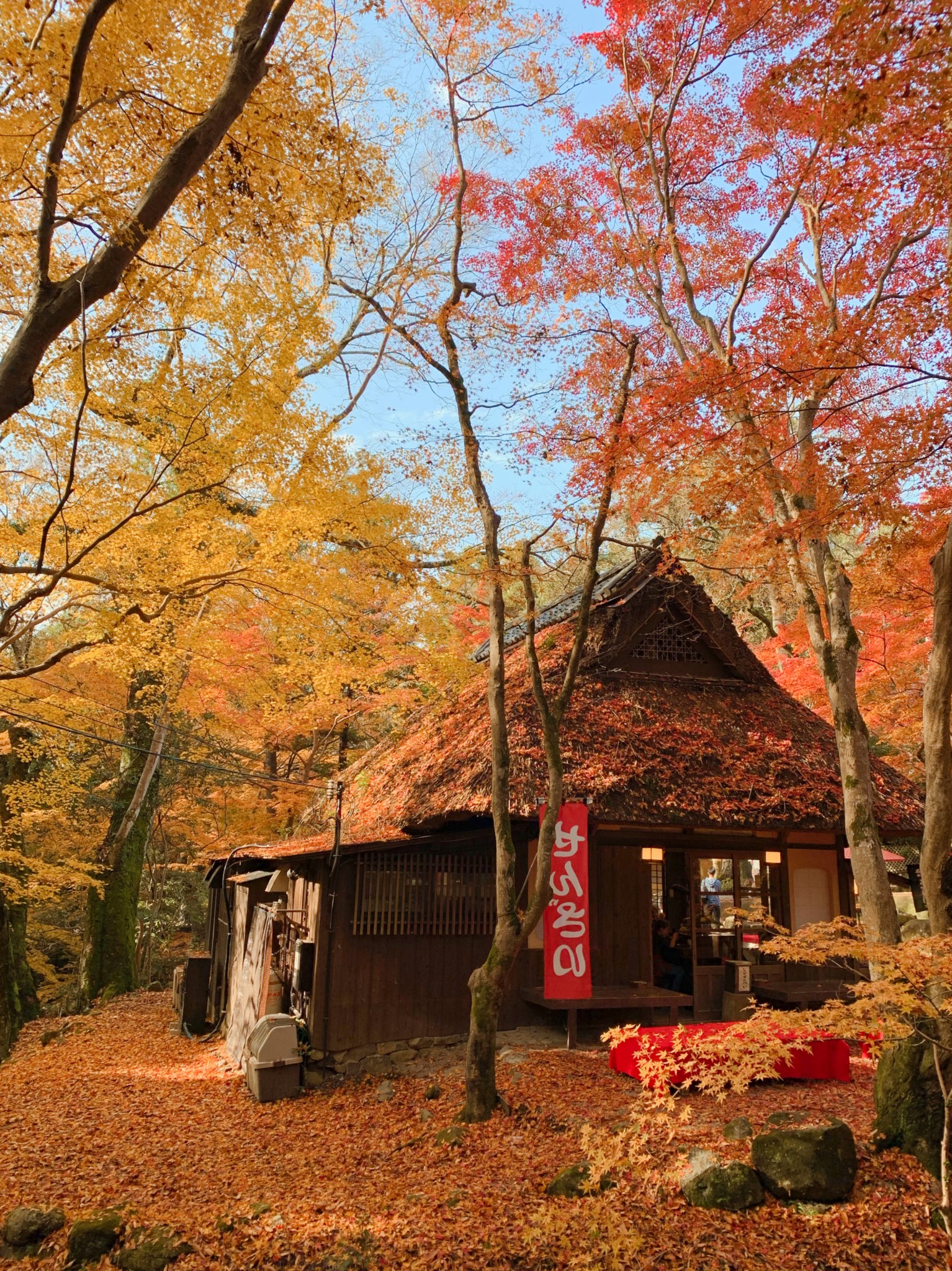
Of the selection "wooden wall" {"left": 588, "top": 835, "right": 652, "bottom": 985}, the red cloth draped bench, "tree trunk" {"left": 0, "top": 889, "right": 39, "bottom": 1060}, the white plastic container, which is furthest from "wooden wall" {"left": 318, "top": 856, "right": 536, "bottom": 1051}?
"tree trunk" {"left": 0, "top": 889, "right": 39, "bottom": 1060}

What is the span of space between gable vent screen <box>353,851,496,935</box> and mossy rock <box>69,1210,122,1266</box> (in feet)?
13.8

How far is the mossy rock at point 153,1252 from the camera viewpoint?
4871 millimetres

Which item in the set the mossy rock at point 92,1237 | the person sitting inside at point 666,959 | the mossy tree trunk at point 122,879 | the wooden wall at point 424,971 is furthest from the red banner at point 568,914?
the mossy tree trunk at point 122,879

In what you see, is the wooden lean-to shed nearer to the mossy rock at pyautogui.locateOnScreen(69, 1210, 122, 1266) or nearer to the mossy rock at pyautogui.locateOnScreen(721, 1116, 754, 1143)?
the mossy rock at pyautogui.locateOnScreen(721, 1116, 754, 1143)

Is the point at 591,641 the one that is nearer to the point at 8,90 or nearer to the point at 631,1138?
the point at 631,1138

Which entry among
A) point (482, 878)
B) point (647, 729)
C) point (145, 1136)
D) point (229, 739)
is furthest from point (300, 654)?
point (229, 739)

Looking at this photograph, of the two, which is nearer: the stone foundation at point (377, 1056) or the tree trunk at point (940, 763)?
the tree trunk at point (940, 763)

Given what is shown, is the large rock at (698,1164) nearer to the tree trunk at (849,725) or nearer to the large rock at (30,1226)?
the tree trunk at (849,725)

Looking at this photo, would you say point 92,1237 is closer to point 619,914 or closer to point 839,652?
point 619,914

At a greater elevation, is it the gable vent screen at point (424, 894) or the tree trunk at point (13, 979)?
the gable vent screen at point (424, 894)

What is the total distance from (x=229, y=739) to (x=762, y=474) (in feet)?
52.4

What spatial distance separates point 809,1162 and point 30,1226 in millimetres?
5233

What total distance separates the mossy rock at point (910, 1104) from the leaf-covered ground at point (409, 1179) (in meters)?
0.12

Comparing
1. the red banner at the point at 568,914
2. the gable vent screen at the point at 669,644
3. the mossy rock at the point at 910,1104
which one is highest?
the gable vent screen at the point at 669,644
